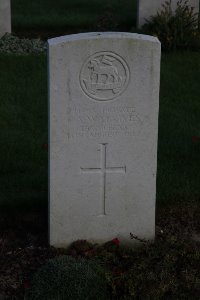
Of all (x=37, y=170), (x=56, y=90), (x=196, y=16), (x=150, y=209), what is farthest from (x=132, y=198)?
(x=196, y=16)

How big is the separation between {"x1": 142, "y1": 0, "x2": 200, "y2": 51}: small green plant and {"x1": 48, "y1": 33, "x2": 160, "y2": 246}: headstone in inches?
227

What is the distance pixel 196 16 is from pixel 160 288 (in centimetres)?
770

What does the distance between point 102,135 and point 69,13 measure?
8269 mm

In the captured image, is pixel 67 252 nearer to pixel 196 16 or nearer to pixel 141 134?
pixel 141 134

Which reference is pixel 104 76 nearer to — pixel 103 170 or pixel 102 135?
pixel 102 135

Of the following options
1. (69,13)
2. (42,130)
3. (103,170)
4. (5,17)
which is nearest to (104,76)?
(103,170)

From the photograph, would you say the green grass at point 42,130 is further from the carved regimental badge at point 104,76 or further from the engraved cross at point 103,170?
the carved regimental badge at point 104,76

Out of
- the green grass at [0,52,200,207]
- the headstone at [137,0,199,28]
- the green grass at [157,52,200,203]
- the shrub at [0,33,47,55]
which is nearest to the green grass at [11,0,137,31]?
the headstone at [137,0,199,28]

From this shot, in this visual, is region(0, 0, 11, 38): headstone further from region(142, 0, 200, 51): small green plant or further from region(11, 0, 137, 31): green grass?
region(142, 0, 200, 51): small green plant

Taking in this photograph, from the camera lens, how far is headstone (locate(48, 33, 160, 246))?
18.7 feet

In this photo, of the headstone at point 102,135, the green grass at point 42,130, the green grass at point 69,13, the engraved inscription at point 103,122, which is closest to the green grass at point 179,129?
the green grass at point 42,130

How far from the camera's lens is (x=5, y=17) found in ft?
39.3

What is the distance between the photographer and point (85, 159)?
5.95 meters

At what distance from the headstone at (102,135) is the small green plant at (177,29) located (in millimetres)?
5768
